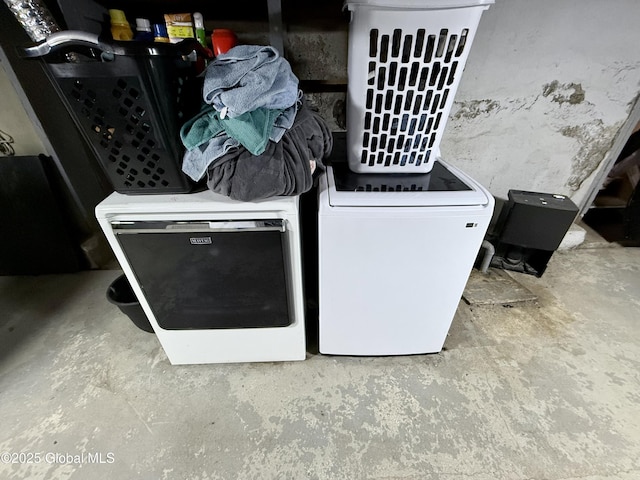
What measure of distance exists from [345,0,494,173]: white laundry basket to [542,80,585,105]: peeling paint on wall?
87 centimetres

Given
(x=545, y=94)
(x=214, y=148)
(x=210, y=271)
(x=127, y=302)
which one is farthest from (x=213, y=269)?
(x=545, y=94)

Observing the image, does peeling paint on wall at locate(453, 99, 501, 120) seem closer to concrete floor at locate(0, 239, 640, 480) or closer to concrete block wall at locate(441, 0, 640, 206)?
concrete block wall at locate(441, 0, 640, 206)

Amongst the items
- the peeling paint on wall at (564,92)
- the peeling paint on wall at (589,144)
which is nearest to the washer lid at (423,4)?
the peeling paint on wall at (564,92)

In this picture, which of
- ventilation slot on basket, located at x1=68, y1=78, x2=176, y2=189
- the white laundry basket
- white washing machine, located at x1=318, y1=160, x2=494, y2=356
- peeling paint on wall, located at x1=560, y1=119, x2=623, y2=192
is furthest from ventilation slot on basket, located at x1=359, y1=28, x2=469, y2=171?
peeling paint on wall, located at x1=560, y1=119, x2=623, y2=192

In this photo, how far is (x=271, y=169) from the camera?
75 centimetres

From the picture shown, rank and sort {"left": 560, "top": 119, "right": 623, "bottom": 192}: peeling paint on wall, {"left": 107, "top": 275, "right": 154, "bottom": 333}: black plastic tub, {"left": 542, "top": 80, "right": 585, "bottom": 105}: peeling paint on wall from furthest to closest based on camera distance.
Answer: {"left": 560, "top": 119, "right": 623, "bottom": 192}: peeling paint on wall → {"left": 542, "top": 80, "right": 585, "bottom": 105}: peeling paint on wall → {"left": 107, "top": 275, "right": 154, "bottom": 333}: black plastic tub

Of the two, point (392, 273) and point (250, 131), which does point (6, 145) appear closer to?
point (250, 131)

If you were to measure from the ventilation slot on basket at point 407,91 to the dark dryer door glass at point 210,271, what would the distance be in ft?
1.55

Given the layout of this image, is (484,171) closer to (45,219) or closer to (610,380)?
(610,380)

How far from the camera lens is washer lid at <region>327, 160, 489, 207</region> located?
827 mm

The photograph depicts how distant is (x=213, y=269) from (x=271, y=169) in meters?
0.39

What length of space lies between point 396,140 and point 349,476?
112 cm

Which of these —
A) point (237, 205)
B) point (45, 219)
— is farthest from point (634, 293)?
point (45, 219)

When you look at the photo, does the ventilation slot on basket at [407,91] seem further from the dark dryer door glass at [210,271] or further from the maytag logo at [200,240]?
the maytag logo at [200,240]
